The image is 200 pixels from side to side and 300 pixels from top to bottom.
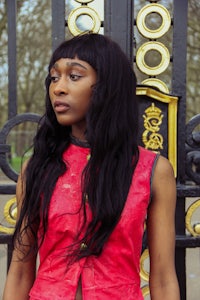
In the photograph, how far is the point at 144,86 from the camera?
173cm

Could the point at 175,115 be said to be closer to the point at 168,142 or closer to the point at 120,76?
the point at 168,142

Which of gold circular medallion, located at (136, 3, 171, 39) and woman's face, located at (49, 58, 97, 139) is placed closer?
woman's face, located at (49, 58, 97, 139)

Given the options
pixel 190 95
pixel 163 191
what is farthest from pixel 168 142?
pixel 190 95

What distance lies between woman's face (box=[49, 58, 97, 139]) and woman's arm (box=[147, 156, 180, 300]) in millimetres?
239

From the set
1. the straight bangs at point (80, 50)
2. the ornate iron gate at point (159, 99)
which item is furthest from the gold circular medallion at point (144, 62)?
the straight bangs at point (80, 50)

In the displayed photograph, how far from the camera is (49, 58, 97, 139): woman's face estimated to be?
1.19 m

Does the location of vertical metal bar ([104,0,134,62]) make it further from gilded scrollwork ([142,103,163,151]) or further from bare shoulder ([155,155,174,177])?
bare shoulder ([155,155,174,177])

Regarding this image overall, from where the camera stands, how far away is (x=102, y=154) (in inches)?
47.4

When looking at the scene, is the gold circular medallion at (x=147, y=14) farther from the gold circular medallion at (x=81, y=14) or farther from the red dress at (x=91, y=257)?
the red dress at (x=91, y=257)

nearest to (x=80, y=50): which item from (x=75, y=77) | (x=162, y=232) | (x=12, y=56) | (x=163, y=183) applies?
(x=75, y=77)

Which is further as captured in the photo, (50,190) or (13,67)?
(13,67)

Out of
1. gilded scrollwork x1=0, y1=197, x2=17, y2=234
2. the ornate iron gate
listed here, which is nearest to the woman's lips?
the ornate iron gate

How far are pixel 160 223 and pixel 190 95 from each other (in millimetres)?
3583

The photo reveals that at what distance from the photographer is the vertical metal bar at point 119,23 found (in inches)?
69.2
